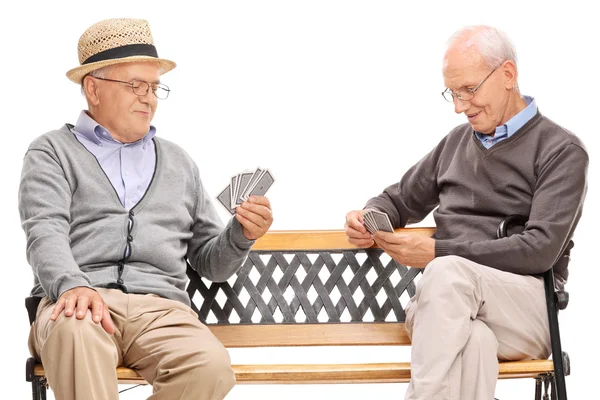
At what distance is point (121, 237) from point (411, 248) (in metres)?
1.04

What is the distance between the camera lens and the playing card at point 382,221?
→ 3.56 metres

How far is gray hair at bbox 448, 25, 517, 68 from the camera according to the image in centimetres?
355

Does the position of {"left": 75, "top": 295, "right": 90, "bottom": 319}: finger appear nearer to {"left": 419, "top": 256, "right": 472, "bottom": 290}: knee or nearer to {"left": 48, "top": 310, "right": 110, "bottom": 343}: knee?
{"left": 48, "top": 310, "right": 110, "bottom": 343}: knee

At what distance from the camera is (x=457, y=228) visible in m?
3.63

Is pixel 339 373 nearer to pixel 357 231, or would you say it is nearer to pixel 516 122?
pixel 357 231

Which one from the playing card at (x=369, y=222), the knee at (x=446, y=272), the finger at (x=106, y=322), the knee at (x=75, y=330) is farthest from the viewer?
the playing card at (x=369, y=222)

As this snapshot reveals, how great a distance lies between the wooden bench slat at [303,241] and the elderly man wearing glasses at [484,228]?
0.33 ft

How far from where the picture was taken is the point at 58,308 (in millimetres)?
3000

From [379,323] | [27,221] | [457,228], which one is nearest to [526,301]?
[457,228]

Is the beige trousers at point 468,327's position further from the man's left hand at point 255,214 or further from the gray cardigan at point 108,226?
the gray cardigan at point 108,226

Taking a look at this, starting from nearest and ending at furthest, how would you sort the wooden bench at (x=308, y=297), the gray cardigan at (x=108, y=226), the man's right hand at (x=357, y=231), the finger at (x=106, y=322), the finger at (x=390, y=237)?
the finger at (x=106, y=322), the gray cardigan at (x=108, y=226), the finger at (x=390, y=237), the man's right hand at (x=357, y=231), the wooden bench at (x=308, y=297)

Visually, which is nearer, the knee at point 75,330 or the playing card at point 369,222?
the knee at point 75,330

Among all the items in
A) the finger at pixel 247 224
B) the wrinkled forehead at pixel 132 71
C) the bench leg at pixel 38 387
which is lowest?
the bench leg at pixel 38 387

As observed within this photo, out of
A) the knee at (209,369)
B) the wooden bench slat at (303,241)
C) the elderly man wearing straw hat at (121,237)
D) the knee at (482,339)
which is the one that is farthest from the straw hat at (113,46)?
the knee at (482,339)
